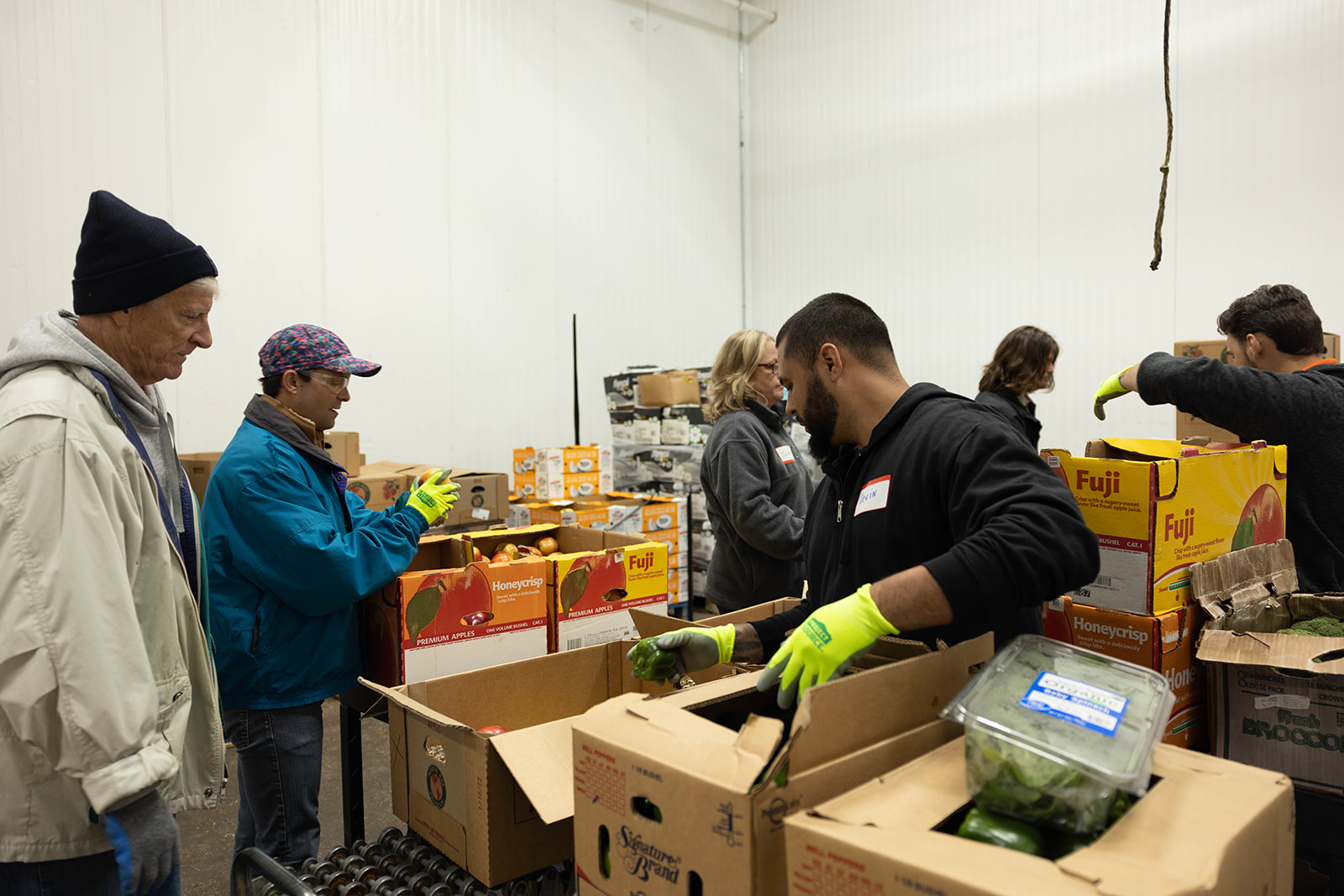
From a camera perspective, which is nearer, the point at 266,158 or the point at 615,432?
the point at 266,158

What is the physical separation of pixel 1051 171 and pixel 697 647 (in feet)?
18.5

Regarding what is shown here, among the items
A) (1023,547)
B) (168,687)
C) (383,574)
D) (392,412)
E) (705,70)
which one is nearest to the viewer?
(1023,547)

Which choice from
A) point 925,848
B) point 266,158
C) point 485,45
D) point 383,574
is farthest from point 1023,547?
point 485,45

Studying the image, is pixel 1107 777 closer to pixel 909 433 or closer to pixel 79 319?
pixel 909 433

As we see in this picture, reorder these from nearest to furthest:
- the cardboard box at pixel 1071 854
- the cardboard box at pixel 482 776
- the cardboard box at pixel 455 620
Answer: the cardboard box at pixel 1071 854, the cardboard box at pixel 482 776, the cardboard box at pixel 455 620

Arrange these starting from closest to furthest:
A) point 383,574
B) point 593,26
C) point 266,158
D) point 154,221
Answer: point 154,221
point 383,574
point 266,158
point 593,26

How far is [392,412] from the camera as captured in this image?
5.71 metres

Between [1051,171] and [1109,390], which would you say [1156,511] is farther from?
[1051,171]

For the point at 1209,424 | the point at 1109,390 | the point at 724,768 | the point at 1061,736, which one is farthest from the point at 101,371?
the point at 1209,424

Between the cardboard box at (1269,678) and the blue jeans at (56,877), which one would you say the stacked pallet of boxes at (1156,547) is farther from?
the blue jeans at (56,877)

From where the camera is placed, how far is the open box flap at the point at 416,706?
1471 mm

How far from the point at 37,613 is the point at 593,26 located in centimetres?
668

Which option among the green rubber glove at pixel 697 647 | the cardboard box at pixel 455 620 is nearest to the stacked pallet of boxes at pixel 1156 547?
the green rubber glove at pixel 697 647

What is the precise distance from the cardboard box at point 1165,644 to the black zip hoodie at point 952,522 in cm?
53
